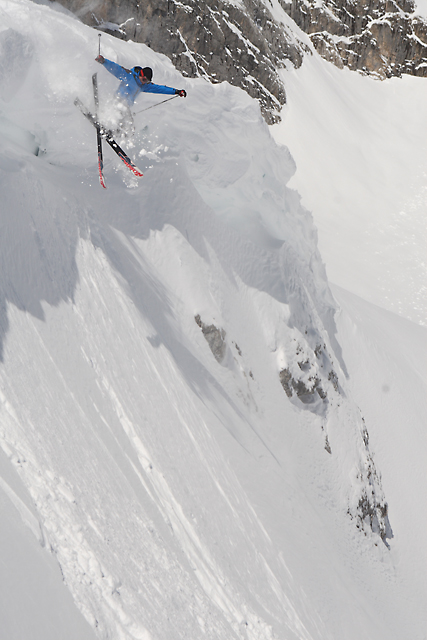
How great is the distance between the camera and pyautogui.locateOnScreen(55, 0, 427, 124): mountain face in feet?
102

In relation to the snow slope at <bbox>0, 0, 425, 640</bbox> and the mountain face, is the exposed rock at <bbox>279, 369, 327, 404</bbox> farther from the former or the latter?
the mountain face

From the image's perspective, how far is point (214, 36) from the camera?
33.7 m

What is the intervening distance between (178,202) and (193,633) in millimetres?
7835

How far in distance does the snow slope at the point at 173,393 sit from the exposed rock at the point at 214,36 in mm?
22112

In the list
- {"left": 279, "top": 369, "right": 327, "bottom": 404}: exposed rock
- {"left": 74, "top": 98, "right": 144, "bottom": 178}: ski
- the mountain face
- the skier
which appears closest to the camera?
the skier

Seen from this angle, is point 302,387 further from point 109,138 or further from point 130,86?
point 130,86

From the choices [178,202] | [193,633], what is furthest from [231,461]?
[178,202]

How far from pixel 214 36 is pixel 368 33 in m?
16.2

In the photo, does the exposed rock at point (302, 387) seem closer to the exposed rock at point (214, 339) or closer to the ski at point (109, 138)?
the exposed rock at point (214, 339)

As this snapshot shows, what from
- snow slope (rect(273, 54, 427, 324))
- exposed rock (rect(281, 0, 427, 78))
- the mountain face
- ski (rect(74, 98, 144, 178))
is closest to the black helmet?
ski (rect(74, 98, 144, 178))

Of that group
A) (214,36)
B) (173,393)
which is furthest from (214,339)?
(214,36)

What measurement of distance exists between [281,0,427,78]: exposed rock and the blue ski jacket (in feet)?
125

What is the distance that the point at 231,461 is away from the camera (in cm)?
809

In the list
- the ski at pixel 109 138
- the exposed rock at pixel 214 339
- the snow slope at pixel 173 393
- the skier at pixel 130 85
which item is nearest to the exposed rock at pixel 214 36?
the snow slope at pixel 173 393
